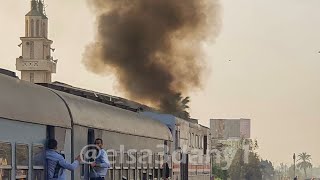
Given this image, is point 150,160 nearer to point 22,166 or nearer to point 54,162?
point 54,162

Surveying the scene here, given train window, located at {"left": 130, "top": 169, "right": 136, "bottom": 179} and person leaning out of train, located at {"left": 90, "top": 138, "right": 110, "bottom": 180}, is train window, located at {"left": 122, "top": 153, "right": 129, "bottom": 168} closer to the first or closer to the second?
train window, located at {"left": 130, "top": 169, "right": 136, "bottom": 179}

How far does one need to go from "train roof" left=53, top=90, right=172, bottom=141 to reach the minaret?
117 m

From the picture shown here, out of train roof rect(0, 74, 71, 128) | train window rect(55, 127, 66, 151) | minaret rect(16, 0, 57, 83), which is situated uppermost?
minaret rect(16, 0, 57, 83)

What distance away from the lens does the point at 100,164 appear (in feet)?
55.3

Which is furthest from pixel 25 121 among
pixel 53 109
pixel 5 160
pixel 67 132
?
pixel 67 132

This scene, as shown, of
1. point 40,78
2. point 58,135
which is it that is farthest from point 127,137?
point 40,78

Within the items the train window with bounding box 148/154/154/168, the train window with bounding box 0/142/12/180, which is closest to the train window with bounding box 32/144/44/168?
the train window with bounding box 0/142/12/180

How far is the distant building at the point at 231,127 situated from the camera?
579 feet

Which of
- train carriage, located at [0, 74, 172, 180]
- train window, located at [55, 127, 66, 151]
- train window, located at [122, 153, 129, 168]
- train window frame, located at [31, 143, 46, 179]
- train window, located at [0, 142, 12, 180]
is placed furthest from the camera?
train window, located at [122, 153, 129, 168]

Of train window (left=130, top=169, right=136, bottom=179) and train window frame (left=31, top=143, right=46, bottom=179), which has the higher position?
train window frame (left=31, top=143, right=46, bottom=179)

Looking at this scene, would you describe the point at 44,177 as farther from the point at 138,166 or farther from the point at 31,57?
the point at 31,57

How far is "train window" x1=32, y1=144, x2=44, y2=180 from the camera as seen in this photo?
14039 mm

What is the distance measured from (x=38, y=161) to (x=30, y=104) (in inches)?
37.8

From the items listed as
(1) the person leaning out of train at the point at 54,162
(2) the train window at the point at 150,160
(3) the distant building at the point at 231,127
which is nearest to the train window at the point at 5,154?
(1) the person leaning out of train at the point at 54,162
